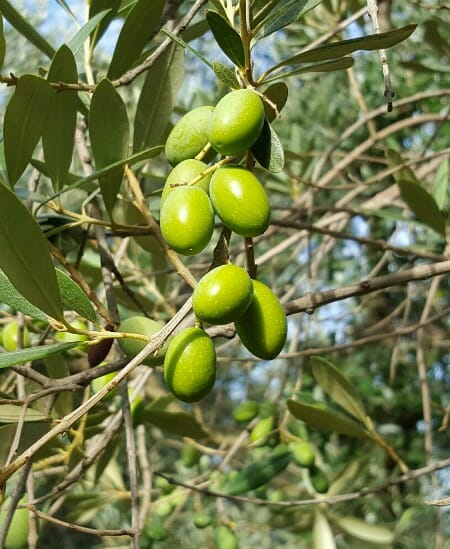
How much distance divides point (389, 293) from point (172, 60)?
2430mm

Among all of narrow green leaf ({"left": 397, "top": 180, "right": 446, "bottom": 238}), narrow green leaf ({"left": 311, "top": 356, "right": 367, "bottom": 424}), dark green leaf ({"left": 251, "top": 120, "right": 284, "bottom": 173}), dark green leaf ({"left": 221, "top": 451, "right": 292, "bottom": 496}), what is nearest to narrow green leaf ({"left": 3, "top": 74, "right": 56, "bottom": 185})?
dark green leaf ({"left": 251, "top": 120, "right": 284, "bottom": 173})

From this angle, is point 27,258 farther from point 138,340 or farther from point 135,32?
point 135,32

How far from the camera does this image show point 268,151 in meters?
0.74

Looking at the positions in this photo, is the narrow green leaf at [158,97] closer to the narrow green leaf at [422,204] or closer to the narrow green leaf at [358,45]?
the narrow green leaf at [358,45]

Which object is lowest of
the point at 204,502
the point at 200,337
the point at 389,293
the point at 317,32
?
the point at 200,337

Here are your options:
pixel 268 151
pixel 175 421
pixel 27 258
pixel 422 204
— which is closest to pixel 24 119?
pixel 27 258

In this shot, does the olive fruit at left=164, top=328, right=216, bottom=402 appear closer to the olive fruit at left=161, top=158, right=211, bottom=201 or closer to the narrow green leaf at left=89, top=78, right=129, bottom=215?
the olive fruit at left=161, top=158, right=211, bottom=201

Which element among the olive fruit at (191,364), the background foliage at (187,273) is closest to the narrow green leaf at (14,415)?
the background foliage at (187,273)

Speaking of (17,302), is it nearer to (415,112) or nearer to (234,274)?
(234,274)

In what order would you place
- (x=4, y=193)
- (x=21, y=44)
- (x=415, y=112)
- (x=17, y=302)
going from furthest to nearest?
(x=21, y=44)
(x=415, y=112)
(x=17, y=302)
(x=4, y=193)

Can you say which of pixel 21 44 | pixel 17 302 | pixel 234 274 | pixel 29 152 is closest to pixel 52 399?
pixel 17 302

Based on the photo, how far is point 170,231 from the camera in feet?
2.32

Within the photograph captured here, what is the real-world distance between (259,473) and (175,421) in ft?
0.91

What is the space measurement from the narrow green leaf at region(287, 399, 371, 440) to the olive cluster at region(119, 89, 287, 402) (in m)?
0.53
